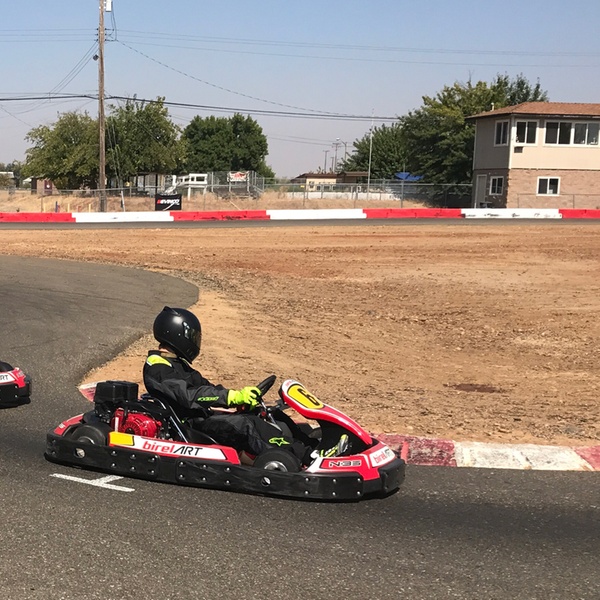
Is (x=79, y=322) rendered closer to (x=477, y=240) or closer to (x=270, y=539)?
(x=270, y=539)

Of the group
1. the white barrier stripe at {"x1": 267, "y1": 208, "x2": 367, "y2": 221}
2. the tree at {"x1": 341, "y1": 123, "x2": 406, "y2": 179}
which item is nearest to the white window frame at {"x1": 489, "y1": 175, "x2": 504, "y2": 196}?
the white barrier stripe at {"x1": 267, "y1": 208, "x2": 367, "y2": 221}

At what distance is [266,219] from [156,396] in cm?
3066

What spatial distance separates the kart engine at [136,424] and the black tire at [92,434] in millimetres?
88

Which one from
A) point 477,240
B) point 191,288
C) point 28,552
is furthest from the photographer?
point 477,240

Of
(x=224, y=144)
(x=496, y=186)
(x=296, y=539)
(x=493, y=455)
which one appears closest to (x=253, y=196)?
(x=496, y=186)

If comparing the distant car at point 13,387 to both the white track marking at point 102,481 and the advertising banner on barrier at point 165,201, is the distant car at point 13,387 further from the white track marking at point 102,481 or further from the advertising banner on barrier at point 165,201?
the advertising banner on barrier at point 165,201

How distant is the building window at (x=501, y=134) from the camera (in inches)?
1916

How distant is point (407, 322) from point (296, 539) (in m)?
9.21

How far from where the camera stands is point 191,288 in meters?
15.3

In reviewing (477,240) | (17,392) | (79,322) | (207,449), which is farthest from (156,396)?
(477,240)

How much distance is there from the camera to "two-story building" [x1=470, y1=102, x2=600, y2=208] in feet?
156

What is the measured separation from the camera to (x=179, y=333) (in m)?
5.70

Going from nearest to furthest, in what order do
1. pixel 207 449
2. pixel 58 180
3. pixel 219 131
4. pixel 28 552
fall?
pixel 28 552
pixel 207 449
pixel 58 180
pixel 219 131

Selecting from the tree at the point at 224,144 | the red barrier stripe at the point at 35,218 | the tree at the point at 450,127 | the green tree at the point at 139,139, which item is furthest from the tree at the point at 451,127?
the tree at the point at 224,144
